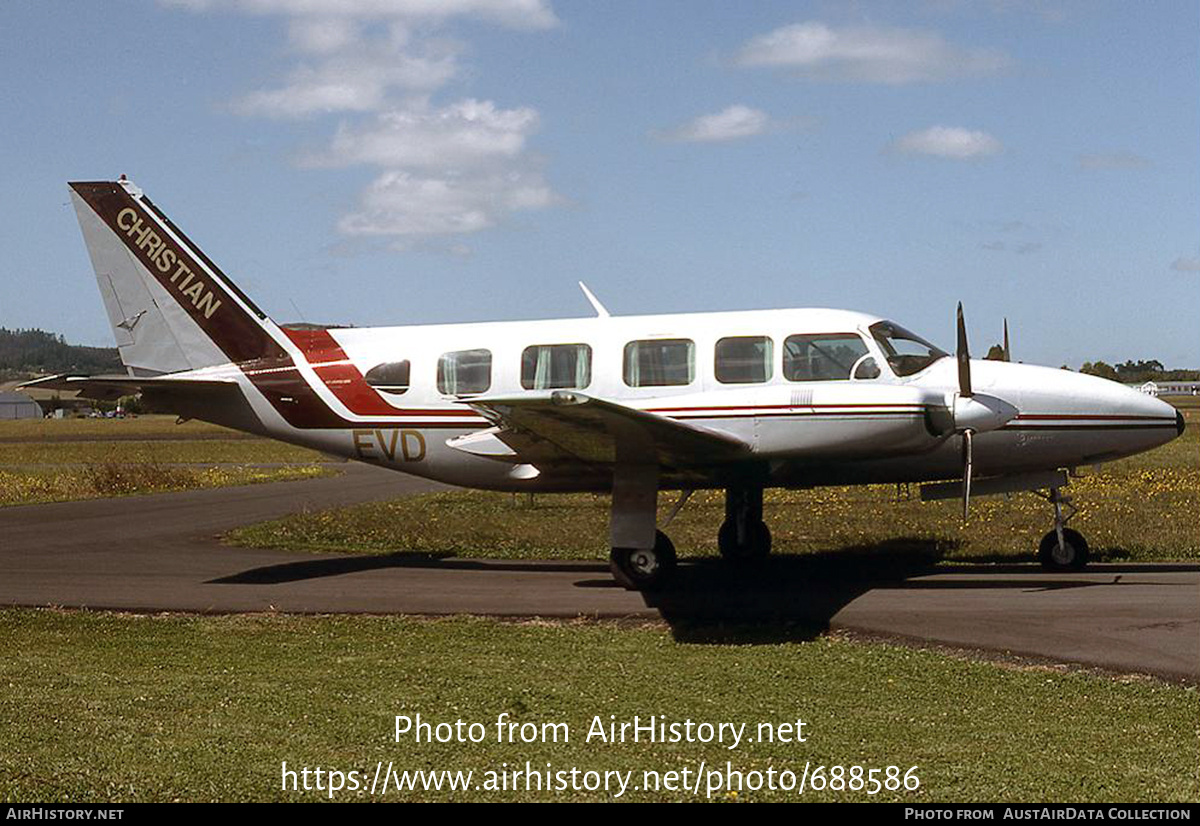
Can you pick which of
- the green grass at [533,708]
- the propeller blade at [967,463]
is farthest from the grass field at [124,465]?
the propeller blade at [967,463]

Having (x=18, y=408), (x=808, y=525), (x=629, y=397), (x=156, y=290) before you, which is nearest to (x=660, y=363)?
(x=629, y=397)

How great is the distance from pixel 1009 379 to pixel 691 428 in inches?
176

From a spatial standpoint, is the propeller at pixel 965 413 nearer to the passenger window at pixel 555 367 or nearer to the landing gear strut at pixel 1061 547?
the landing gear strut at pixel 1061 547

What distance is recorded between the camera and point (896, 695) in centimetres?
913

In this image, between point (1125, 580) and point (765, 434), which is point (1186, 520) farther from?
point (765, 434)

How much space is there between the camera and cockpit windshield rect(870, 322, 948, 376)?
48.7 ft

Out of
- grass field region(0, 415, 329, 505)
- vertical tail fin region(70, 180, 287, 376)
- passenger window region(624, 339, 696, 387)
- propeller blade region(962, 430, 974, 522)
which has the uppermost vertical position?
vertical tail fin region(70, 180, 287, 376)

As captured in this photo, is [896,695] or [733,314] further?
[733,314]

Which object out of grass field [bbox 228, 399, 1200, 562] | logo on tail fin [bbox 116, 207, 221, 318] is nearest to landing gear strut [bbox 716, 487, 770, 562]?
grass field [bbox 228, 399, 1200, 562]

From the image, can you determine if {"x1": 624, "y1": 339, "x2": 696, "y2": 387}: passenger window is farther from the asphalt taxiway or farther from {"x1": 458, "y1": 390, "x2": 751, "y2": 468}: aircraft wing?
the asphalt taxiway

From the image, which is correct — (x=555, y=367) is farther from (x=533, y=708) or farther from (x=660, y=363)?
(x=533, y=708)

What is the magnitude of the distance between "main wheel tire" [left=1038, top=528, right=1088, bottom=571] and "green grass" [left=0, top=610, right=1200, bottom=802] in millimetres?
5353

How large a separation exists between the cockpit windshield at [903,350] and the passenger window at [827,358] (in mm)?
234
